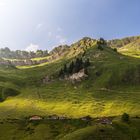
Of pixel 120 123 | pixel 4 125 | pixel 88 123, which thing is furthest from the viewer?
pixel 4 125

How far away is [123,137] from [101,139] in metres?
10.0

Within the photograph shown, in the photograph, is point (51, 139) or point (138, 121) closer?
point (51, 139)

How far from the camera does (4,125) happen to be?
16150cm

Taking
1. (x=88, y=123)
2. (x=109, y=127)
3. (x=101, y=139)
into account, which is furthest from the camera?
(x=88, y=123)

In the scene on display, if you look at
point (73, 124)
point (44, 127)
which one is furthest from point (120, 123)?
point (44, 127)

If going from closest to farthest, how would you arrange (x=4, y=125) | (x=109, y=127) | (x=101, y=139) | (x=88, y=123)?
(x=101, y=139), (x=109, y=127), (x=88, y=123), (x=4, y=125)

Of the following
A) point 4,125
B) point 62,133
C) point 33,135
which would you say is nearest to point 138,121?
point 62,133

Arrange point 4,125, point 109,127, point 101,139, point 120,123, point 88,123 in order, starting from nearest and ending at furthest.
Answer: point 101,139
point 109,127
point 120,123
point 88,123
point 4,125

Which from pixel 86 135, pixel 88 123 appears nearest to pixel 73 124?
pixel 88 123

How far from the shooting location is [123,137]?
122 meters

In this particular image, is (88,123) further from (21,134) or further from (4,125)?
(4,125)

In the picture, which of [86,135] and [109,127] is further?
[109,127]

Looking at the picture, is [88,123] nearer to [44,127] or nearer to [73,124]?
[73,124]

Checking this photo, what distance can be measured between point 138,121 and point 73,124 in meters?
26.6
